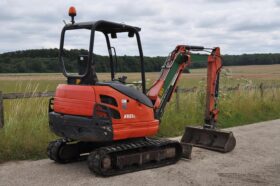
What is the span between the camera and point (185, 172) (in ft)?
23.9

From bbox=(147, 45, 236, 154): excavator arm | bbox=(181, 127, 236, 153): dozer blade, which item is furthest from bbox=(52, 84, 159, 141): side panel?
bbox=(181, 127, 236, 153): dozer blade

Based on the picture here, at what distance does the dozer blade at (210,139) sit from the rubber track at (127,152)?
1.08 metres

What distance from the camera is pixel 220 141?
9.18m

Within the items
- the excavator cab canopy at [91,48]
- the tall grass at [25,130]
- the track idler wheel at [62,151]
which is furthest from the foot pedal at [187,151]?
the tall grass at [25,130]

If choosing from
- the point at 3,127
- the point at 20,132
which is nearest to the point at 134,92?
the point at 20,132

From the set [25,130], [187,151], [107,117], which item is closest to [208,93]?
[187,151]

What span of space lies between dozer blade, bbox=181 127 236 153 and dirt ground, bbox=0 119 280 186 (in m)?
0.19

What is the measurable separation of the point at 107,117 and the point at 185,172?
64.5 inches

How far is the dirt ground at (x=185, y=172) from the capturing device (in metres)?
6.68

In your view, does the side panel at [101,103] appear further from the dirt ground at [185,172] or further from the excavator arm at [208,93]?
the excavator arm at [208,93]

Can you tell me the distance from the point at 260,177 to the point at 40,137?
4474 millimetres

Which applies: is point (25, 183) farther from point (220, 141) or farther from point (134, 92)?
point (220, 141)

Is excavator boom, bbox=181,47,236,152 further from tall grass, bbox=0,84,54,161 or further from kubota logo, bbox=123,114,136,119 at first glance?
tall grass, bbox=0,84,54,161

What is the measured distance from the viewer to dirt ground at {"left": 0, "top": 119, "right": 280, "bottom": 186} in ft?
21.9
